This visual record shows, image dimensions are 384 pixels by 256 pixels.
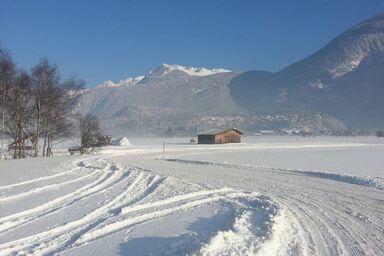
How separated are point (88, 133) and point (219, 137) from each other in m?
46.8

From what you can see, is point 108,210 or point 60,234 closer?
point 60,234

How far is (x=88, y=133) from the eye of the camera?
5019cm

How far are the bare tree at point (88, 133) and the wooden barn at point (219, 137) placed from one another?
44.4 meters

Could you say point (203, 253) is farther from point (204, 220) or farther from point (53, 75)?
point (53, 75)

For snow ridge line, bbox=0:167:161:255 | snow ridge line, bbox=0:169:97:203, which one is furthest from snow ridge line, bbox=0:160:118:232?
snow ridge line, bbox=0:167:161:255

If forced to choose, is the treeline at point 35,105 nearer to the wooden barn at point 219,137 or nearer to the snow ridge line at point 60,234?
the snow ridge line at point 60,234

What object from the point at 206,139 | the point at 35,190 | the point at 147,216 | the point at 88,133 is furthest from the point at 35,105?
the point at 206,139

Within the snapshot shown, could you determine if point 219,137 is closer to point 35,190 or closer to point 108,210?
point 35,190

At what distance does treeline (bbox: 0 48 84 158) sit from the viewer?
34.8m

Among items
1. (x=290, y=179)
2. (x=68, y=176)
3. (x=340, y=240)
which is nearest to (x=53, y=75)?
(x=68, y=176)

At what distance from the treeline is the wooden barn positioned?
5451 cm

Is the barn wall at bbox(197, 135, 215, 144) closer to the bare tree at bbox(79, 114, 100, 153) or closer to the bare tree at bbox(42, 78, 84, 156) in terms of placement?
the bare tree at bbox(79, 114, 100, 153)

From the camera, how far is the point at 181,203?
45.3 ft

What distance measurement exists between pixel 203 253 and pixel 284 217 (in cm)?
398
